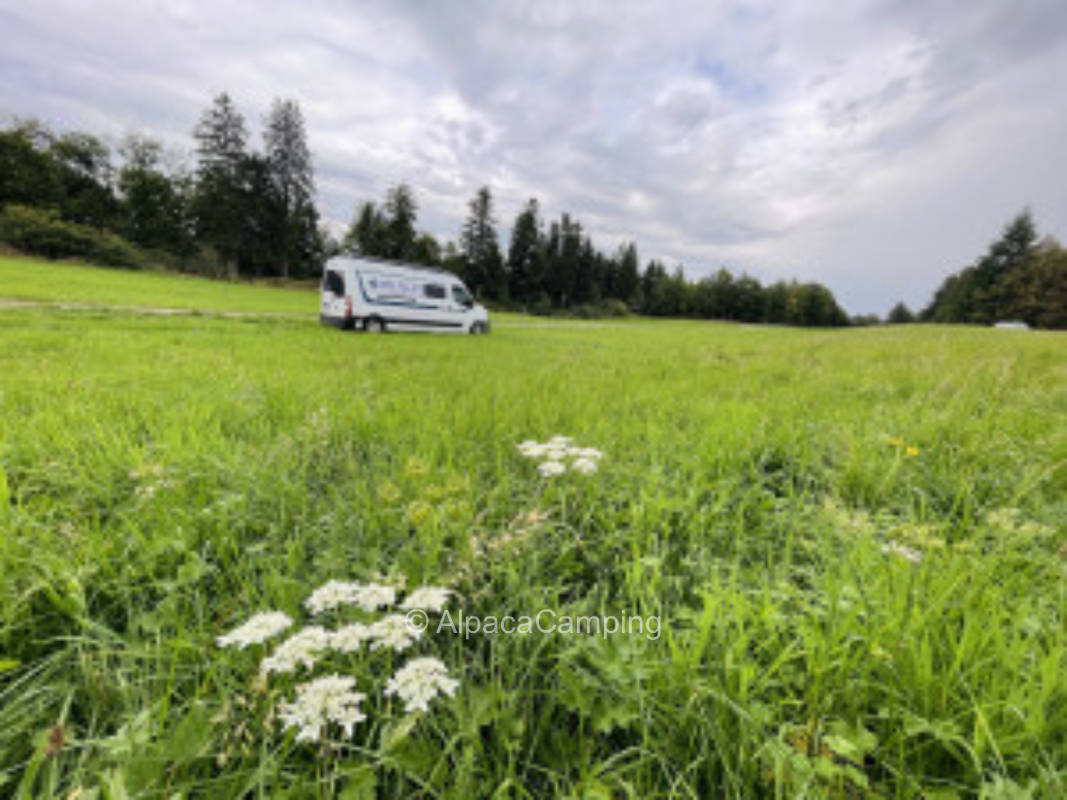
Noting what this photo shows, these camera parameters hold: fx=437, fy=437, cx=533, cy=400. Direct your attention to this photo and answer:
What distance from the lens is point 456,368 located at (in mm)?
6172

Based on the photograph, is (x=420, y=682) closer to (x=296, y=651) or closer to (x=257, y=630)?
(x=296, y=651)

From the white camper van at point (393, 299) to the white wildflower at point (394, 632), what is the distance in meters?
16.5

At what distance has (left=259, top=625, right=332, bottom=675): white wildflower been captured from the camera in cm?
A: 98

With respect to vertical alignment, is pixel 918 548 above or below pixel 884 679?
above

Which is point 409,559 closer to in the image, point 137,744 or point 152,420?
point 137,744

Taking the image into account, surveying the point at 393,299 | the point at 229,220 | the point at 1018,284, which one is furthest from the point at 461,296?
the point at 1018,284

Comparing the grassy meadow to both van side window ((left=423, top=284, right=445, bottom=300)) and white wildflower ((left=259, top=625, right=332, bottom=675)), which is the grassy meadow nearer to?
white wildflower ((left=259, top=625, right=332, bottom=675))

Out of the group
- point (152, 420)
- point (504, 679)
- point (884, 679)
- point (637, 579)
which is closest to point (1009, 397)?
point (884, 679)

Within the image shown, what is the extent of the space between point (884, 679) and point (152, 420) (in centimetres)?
385

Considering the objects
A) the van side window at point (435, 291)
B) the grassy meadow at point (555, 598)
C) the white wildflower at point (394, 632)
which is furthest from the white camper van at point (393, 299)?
the white wildflower at point (394, 632)

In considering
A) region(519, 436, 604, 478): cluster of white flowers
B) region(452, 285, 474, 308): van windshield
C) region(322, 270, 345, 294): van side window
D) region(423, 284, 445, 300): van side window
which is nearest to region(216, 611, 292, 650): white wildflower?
region(519, 436, 604, 478): cluster of white flowers

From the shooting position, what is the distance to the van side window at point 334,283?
1628 cm

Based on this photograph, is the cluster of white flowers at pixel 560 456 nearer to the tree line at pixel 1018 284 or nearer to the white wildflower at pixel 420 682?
the white wildflower at pixel 420 682

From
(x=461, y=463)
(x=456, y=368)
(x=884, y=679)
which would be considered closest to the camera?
(x=884, y=679)
